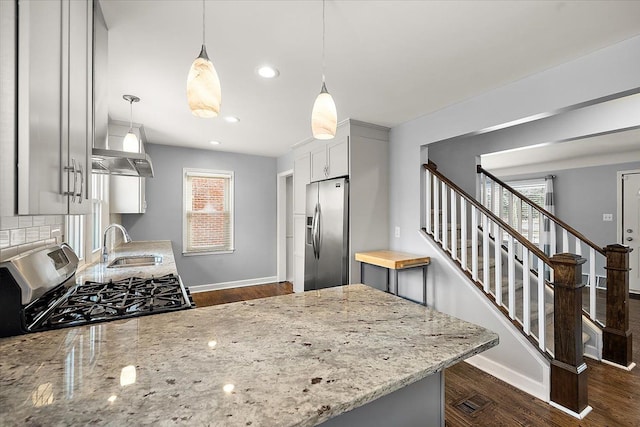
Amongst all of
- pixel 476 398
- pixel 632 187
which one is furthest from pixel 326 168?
pixel 632 187

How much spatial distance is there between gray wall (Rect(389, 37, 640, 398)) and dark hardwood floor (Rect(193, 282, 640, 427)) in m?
0.16

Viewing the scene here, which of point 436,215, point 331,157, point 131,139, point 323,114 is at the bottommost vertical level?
point 436,215

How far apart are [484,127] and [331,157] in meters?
1.71

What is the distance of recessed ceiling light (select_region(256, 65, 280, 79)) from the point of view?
2184 millimetres

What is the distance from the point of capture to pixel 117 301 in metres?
1.47

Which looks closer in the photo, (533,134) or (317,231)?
(533,134)

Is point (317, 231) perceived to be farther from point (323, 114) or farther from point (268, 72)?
point (323, 114)

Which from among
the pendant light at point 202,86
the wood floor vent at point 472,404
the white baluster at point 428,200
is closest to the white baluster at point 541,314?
the wood floor vent at point 472,404

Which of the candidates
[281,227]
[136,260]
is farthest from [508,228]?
[281,227]

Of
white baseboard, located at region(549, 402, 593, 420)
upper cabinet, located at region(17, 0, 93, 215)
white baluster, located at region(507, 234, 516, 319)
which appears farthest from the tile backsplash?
white baseboard, located at region(549, 402, 593, 420)

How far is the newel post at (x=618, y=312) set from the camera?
8.34 feet

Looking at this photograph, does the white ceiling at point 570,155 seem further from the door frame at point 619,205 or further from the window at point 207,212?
the window at point 207,212

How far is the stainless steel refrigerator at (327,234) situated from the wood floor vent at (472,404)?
1.56 m

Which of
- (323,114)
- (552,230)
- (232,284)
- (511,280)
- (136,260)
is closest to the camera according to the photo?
(323,114)
